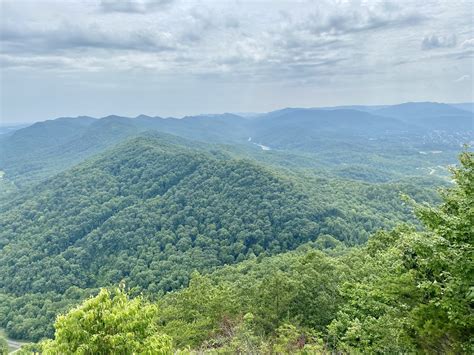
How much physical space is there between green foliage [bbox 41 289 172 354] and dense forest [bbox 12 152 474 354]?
0.09 feet

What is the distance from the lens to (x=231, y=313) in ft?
→ 87.4

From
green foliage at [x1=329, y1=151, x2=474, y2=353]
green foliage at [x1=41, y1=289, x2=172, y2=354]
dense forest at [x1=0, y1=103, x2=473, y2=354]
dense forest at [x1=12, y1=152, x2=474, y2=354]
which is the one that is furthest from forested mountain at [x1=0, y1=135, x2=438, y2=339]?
green foliage at [x1=41, y1=289, x2=172, y2=354]

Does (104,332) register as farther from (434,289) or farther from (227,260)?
(227,260)

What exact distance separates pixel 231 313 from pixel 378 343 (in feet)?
44.8

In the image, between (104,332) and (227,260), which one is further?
(227,260)

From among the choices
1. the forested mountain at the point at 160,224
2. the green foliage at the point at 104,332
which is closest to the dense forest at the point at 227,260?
the green foliage at the point at 104,332

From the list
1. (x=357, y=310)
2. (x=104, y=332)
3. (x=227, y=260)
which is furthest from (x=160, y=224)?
(x=104, y=332)

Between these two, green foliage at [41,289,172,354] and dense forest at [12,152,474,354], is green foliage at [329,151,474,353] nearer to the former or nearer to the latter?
dense forest at [12,152,474,354]

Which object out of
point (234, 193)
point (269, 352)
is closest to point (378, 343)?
point (269, 352)

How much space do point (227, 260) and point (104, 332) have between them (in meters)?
73.4

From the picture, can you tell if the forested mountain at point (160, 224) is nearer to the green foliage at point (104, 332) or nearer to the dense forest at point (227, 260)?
the dense forest at point (227, 260)

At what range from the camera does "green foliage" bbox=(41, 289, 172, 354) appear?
9.80 m

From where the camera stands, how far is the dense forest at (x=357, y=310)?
9969 mm

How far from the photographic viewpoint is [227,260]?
82000 mm
